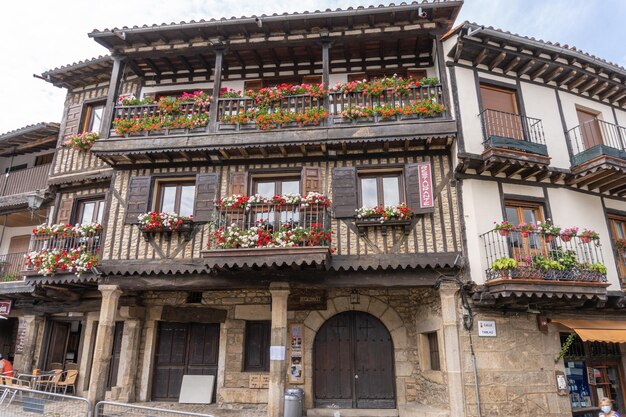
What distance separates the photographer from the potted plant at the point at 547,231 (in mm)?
8516

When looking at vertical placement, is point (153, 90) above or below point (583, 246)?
above

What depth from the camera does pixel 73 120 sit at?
12633 mm

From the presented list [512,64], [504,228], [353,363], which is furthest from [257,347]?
[512,64]

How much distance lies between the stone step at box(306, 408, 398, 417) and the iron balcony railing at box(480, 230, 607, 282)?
4.00 m

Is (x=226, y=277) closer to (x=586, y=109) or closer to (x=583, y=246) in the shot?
(x=583, y=246)

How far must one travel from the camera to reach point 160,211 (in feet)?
33.3

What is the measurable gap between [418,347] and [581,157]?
595 cm

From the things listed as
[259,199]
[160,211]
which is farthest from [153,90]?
[259,199]

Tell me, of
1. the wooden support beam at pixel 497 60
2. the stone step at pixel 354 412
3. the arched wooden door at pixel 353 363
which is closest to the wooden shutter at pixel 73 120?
the arched wooden door at pixel 353 363

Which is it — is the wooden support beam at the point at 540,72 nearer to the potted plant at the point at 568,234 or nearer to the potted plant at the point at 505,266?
the potted plant at the point at 568,234

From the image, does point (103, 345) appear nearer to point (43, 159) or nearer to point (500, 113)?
point (43, 159)

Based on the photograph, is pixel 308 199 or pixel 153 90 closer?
pixel 308 199

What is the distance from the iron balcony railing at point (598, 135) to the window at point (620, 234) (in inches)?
72.0

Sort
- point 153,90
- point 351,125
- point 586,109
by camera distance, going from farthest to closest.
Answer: point 153,90 < point 586,109 < point 351,125
